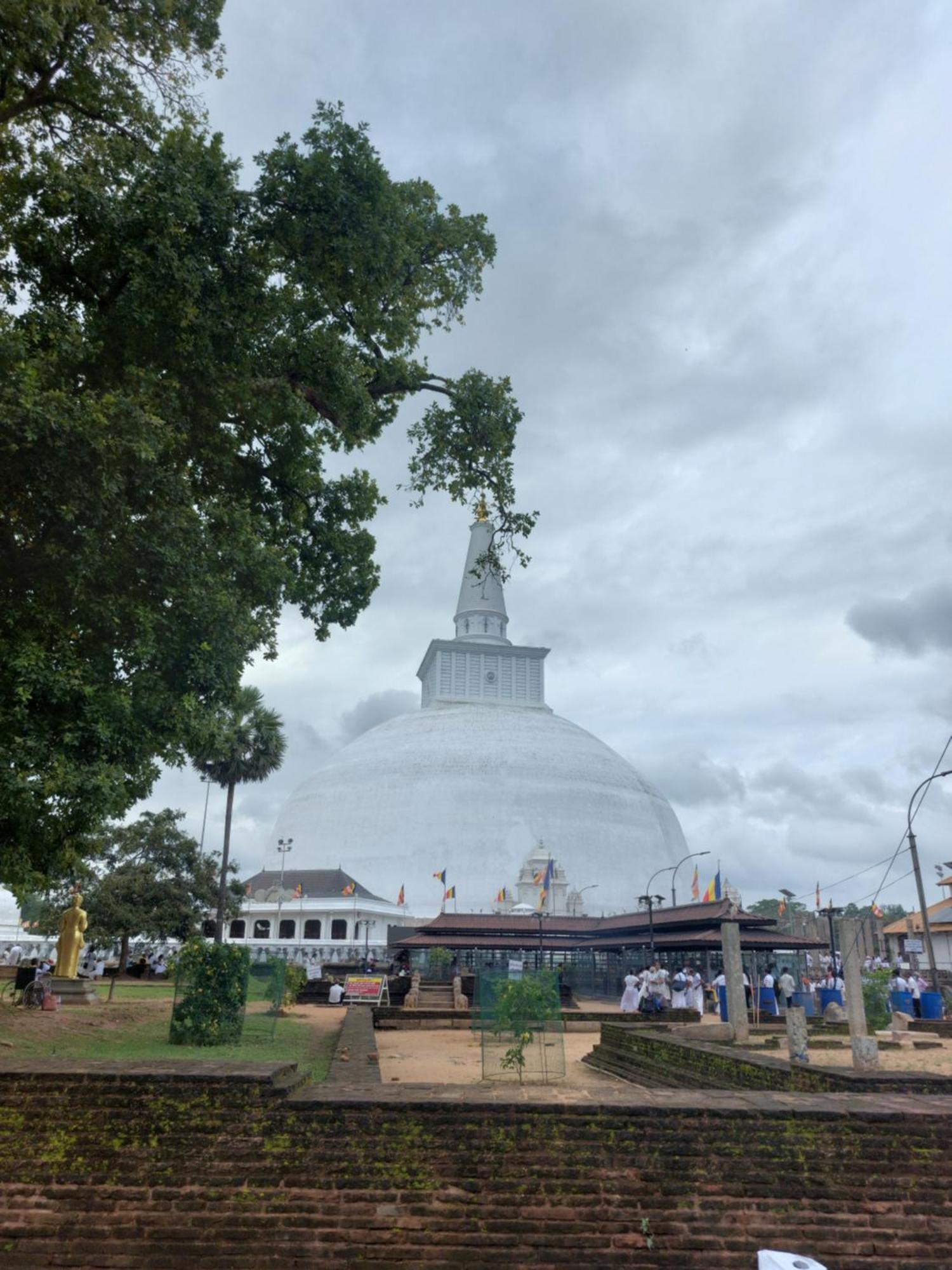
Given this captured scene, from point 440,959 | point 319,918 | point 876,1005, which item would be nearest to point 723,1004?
point 876,1005

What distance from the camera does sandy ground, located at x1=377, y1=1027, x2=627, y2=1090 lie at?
12672 millimetres

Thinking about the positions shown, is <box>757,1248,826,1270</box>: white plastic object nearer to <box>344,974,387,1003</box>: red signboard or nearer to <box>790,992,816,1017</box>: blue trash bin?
<box>790,992,816,1017</box>: blue trash bin

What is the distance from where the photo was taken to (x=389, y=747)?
197ft

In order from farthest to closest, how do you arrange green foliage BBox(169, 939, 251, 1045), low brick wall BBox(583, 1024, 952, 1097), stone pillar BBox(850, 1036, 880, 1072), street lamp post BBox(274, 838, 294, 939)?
street lamp post BBox(274, 838, 294, 939), green foliage BBox(169, 939, 251, 1045), stone pillar BBox(850, 1036, 880, 1072), low brick wall BBox(583, 1024, 952, 1097)

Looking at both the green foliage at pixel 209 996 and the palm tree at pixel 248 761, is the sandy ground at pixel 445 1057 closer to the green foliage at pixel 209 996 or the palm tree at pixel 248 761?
the green foliage at pixel 209 996

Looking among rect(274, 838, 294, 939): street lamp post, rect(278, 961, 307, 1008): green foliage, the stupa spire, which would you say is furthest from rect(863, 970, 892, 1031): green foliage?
the stupa spire

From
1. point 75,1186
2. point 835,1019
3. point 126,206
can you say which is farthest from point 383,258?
Answer: point 835,1019

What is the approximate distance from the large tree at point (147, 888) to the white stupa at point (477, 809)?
1877cm

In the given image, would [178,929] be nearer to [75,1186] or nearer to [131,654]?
[131,654]

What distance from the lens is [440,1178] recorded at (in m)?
5.84

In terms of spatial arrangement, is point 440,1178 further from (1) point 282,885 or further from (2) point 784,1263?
(1) point 282,885

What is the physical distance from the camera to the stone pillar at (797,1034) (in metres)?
11.3

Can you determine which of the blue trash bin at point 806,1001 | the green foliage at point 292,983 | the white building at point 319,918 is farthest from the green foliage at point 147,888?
the blue trash bin at point 806,1001

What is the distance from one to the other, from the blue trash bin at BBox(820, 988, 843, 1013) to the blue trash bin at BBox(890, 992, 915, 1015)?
1.63m
